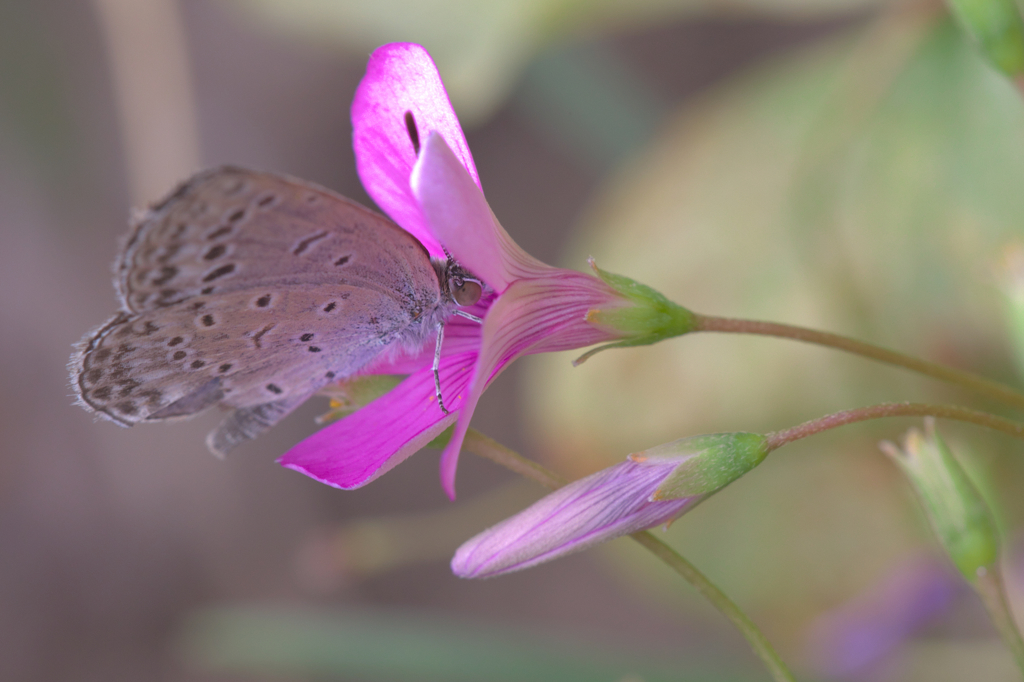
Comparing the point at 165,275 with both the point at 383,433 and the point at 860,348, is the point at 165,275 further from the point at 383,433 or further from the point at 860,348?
the point at 860,348

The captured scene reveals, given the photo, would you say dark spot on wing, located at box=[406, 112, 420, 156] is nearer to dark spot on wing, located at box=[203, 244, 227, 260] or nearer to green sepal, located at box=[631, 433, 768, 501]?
dark spot on wing, located at box=[203, 244, 227, 260]

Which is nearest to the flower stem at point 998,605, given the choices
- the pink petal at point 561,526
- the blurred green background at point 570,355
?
the pink petal at point 561,526

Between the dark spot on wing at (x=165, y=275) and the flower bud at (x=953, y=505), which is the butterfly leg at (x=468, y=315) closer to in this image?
the dark spot on wing at (x=165, y=275)

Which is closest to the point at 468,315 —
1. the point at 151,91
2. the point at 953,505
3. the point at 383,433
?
the point at 383,433

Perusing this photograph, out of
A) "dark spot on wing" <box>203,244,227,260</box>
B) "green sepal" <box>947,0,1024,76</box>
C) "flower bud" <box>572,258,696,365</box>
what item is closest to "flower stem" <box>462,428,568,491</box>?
"flower bud" <box>572,258,696,365</box>

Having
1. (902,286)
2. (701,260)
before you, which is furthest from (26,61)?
(902,286)

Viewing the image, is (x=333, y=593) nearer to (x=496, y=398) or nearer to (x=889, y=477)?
(x=496, y=398)
